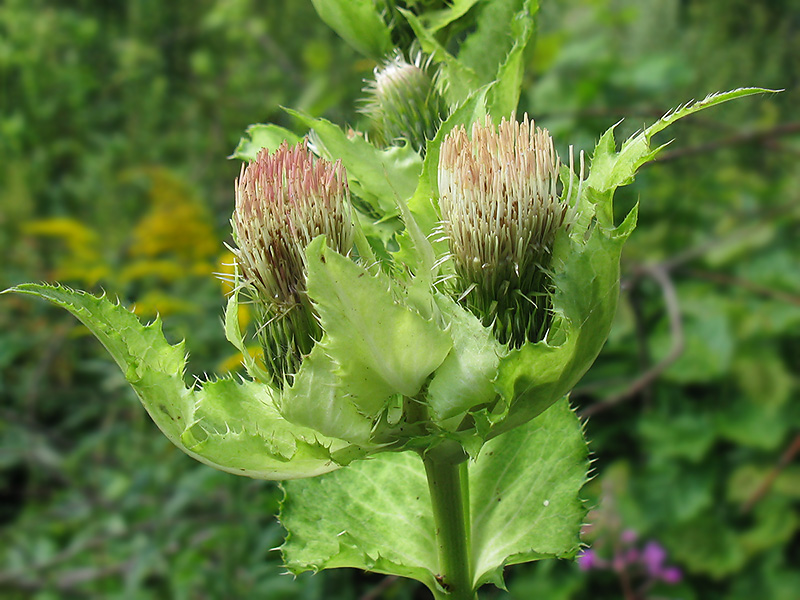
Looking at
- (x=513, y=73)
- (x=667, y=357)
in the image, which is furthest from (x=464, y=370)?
(x=667, y=357)

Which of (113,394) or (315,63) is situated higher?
(315,63)

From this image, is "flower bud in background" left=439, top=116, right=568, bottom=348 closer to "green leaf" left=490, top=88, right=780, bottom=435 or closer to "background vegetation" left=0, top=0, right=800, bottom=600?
"green leaf" left=490, top=88, right=780, bottom=435

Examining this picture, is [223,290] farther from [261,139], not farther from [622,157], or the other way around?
[622,157]

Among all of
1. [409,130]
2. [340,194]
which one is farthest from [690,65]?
[340,194]

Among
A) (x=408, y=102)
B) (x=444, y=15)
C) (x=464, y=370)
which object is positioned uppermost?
(x=444, y=15)

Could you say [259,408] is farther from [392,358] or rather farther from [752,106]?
[752,106]

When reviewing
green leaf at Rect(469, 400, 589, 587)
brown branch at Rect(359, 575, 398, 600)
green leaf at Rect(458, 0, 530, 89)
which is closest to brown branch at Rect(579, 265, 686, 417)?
brown branch at Rect(359, 575, 398, 600)
